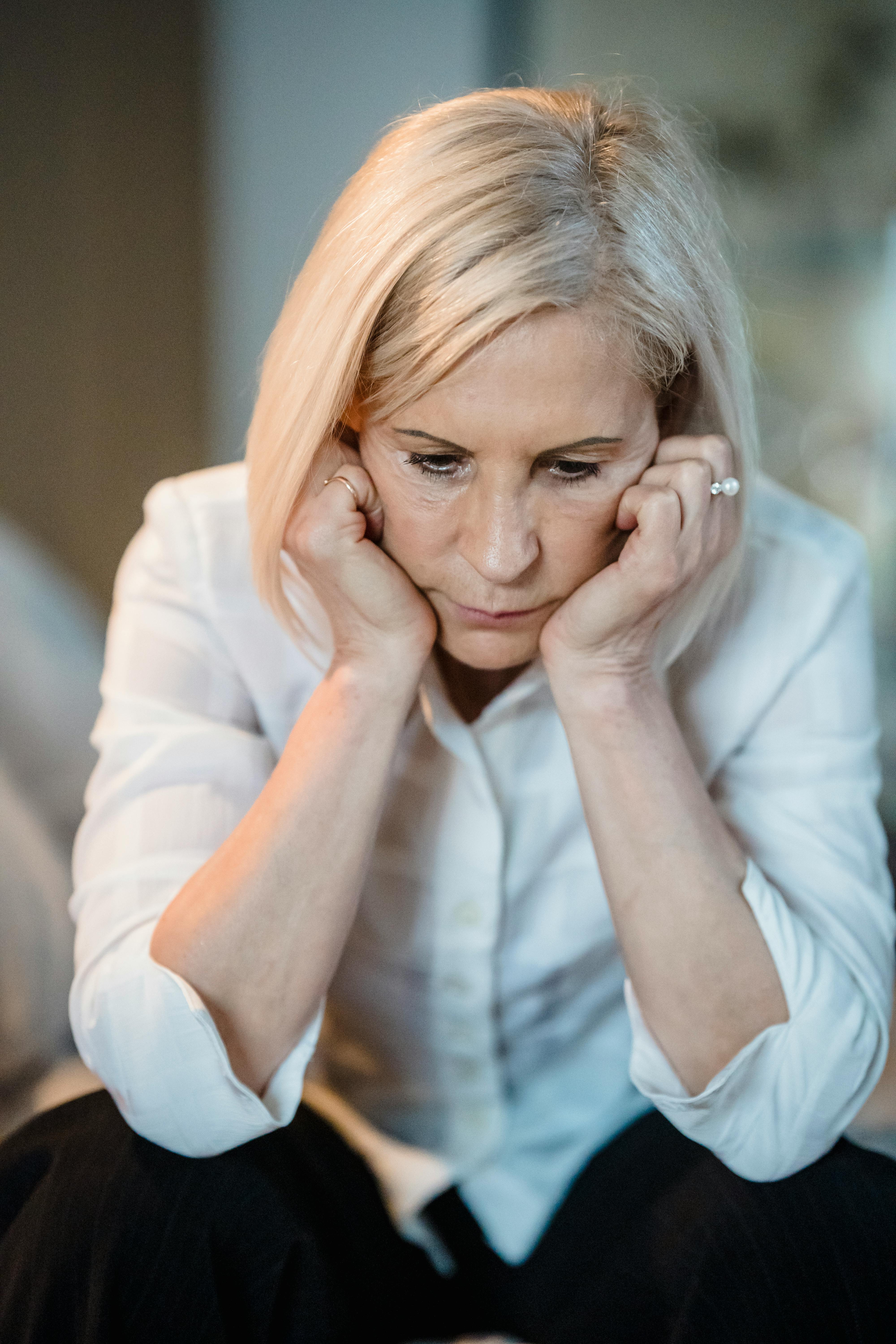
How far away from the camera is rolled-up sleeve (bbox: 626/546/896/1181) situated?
2.58ft

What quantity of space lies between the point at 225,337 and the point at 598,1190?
5.50 feet

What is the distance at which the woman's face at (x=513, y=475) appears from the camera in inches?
27.7

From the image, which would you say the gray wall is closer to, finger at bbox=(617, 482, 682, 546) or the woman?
the woman

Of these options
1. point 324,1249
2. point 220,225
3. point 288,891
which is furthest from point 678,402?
point 220,225

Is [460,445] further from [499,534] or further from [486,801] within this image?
[486,801]

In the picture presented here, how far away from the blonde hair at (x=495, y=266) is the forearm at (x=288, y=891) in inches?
7.7

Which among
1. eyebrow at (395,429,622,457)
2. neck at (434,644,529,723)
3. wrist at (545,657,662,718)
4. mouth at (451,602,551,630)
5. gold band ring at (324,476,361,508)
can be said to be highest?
eyebrow at (395,429,622,457)

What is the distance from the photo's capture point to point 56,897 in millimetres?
1596

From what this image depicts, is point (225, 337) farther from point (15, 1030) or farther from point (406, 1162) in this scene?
point (406, 1162)

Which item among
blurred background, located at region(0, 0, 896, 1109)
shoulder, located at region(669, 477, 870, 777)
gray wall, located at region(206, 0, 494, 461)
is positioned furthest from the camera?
gray wall, located at region(206, 0, 494, 461)

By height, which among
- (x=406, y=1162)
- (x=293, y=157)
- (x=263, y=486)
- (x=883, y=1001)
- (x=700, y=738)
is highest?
(x=293, y=157)

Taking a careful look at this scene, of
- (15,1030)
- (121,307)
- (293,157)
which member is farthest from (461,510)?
(293,157)

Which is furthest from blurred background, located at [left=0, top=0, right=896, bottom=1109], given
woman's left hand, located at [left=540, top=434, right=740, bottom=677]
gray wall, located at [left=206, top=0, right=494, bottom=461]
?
woman's left hand, located at [left=540, top=434, right=740, bottom=677]

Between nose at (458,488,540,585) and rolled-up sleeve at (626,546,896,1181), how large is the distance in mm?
330
